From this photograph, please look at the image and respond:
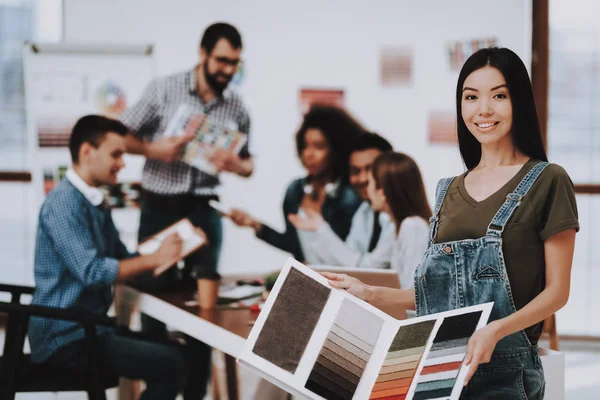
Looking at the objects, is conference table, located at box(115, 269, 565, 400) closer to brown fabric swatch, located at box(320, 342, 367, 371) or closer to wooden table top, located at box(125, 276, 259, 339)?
wooden table top, located at box(125, 276, 259, 339)

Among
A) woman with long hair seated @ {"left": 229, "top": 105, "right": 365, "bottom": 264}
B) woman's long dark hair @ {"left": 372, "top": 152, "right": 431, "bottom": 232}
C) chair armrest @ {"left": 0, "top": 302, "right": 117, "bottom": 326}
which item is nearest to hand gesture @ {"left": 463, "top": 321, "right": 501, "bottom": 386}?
chair armrest @ {"left": 0, "top": 302, "right": 117, "bottom": 326}

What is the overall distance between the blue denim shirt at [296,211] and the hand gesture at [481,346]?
2.90 m

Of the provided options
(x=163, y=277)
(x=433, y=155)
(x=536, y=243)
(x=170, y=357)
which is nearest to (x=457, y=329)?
(x=536, y=243)

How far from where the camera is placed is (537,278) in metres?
1.35

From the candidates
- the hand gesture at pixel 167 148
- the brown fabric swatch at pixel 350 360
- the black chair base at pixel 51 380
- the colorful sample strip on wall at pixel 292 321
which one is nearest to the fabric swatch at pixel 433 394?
the brown fabric swatch at pixel 350 360

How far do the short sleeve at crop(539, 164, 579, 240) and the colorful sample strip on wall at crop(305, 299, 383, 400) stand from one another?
0.34 meters

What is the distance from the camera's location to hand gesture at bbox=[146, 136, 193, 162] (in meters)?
4.08

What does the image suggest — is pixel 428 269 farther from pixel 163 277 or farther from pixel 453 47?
pixel 453 47

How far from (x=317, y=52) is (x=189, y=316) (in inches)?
80.1

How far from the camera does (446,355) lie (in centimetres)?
131

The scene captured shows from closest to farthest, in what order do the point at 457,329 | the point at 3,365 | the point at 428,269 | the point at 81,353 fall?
the point at 457,329 → the point at 428,269 → the point at 3,365 → the point at 81,353

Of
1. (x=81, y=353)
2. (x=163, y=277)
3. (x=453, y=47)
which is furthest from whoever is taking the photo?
(x=453, y=47)

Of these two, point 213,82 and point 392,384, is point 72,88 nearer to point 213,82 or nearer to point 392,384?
point 213,82

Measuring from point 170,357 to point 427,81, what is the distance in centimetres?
221
